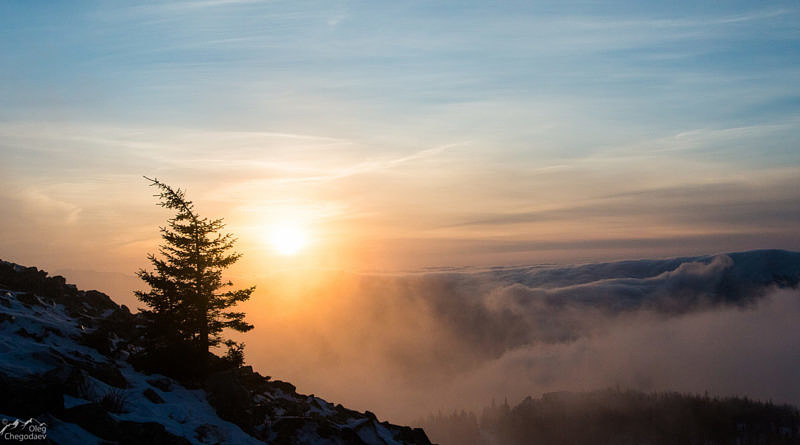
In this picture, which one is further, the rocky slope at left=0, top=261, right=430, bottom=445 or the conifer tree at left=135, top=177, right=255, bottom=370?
the conifer tree at left=135, top=177, right=255, bottom=370

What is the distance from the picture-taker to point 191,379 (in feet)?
97.2

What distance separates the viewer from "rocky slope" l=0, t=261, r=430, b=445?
1817 cm

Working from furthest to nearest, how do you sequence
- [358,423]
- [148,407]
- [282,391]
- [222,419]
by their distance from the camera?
[282,391] < [358,423] < [222,419] < [148,407]

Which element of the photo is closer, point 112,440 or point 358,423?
point 112,440

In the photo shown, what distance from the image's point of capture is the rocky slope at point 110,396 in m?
18.2

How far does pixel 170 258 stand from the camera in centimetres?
3188

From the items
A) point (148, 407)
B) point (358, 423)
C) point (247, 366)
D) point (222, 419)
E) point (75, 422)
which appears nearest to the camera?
point (75, 422)

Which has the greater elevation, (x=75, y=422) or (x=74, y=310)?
(x=74, y=310)

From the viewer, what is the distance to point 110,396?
21.9 meters

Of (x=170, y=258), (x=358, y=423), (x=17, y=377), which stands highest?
(x=170, y=258)

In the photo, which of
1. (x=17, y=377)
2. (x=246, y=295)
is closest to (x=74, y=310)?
(x=246, y=295)

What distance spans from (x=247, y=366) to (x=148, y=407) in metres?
9.99

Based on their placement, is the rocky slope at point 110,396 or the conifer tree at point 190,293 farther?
the conifer tree at point 190,293

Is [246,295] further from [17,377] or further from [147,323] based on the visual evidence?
[17,377]
